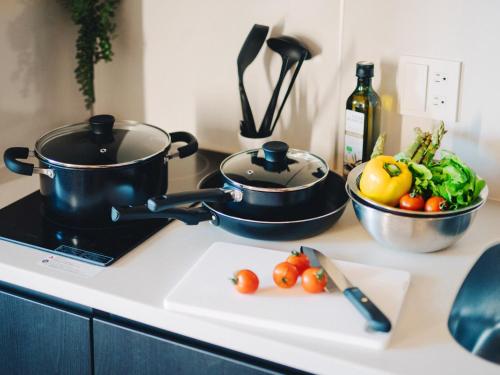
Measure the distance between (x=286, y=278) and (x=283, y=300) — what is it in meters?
0.04

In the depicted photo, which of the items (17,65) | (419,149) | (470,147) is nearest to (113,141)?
(17,65)

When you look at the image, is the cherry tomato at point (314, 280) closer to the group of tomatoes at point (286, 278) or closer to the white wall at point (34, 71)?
the group of tomatoes at point (286, 278)

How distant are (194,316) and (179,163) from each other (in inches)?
25.8

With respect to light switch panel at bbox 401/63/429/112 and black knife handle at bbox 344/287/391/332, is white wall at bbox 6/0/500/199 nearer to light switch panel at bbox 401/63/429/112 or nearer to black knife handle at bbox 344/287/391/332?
light switch panel at bbox 401/63/429/112

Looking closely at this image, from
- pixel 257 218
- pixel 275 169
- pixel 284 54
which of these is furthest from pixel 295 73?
pixel 257 218

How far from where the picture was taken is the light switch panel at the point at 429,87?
138cm

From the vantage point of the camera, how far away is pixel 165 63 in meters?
1.72

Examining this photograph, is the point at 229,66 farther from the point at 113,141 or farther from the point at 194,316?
the point at 194,316

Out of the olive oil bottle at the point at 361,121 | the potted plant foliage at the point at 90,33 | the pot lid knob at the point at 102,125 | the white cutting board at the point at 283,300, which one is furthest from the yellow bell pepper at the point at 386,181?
the potted plant foliage at the point at 90,33

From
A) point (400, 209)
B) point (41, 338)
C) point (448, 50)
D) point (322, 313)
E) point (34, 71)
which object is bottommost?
point (41, 338)

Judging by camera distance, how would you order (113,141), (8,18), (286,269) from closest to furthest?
(286,269) < (113,141) < (8,18)

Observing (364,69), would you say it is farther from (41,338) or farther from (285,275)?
(41,338)

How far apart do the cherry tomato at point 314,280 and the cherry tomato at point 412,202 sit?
0.66 feet

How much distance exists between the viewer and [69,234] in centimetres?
131
